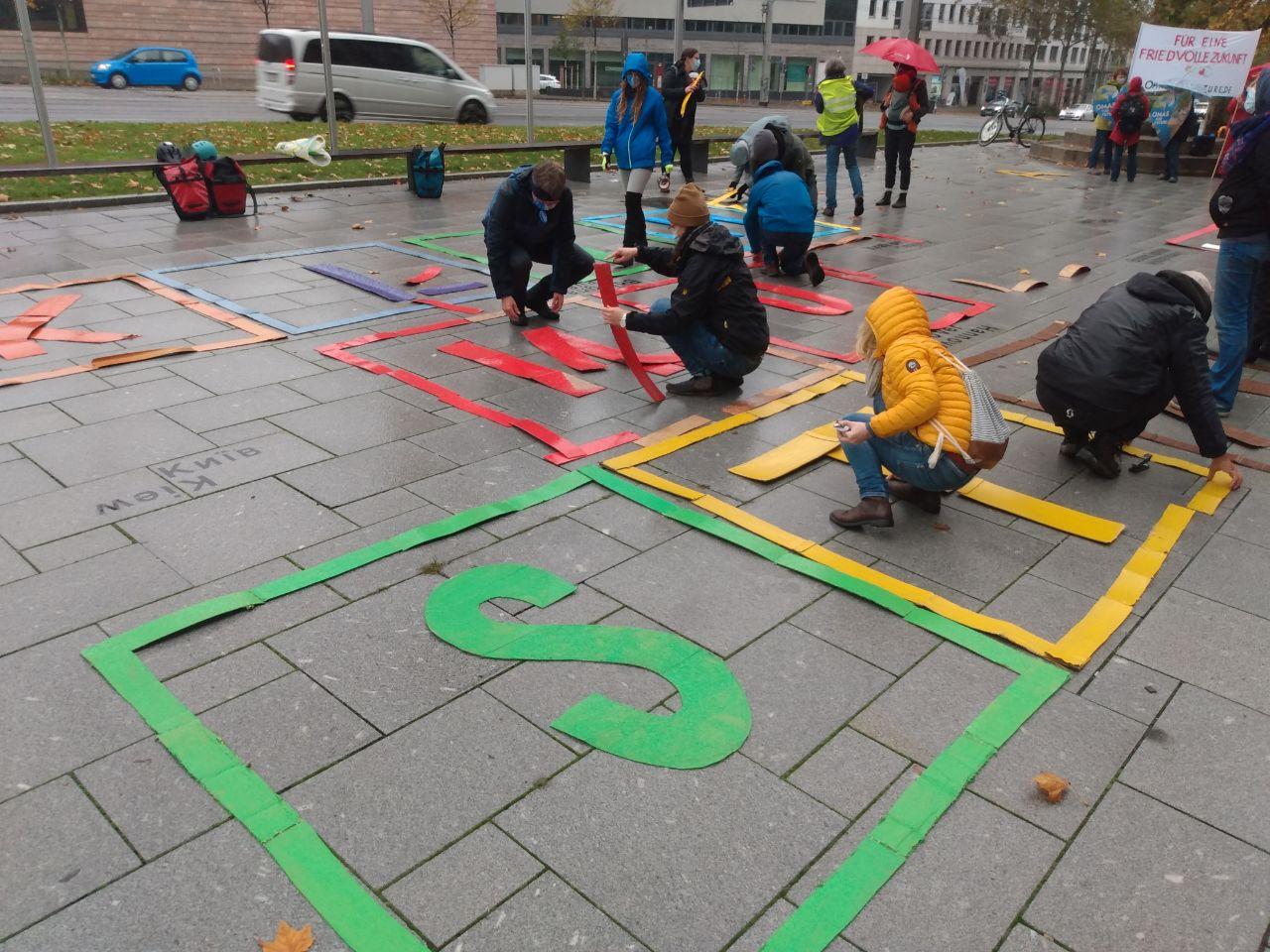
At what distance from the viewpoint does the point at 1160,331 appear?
439 cm

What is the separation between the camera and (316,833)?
2.48 metres

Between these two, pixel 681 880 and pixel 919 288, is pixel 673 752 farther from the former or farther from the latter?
pixel 919 288

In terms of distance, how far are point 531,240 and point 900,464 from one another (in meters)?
3.78

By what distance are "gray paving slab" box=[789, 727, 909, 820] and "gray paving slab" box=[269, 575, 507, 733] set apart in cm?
108

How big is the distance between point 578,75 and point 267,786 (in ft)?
243

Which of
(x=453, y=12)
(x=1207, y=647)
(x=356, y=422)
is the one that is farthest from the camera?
(x=453, y=12)

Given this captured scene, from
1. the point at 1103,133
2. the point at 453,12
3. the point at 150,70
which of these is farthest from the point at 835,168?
the point at 453,12

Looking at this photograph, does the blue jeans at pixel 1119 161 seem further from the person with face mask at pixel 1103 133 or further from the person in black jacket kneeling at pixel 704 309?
the person in black jacket kneeling at pixel 704 309

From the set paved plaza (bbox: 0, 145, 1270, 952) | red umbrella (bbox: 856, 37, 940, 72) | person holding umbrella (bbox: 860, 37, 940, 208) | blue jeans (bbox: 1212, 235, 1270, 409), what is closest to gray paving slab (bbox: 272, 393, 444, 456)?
paved plaza (bbox: 0, 145, 1270, 952)

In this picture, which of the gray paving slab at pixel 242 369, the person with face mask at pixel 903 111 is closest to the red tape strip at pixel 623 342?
the gray paving slab at pixel 242 369

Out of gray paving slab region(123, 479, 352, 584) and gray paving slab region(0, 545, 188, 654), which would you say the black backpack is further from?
gray paving slab region(0, 545, 188, 654)

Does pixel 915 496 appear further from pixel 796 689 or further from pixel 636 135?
pixel 636 135

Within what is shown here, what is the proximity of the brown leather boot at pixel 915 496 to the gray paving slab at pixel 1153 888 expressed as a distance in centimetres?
189

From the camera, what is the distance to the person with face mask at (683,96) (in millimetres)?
13344
